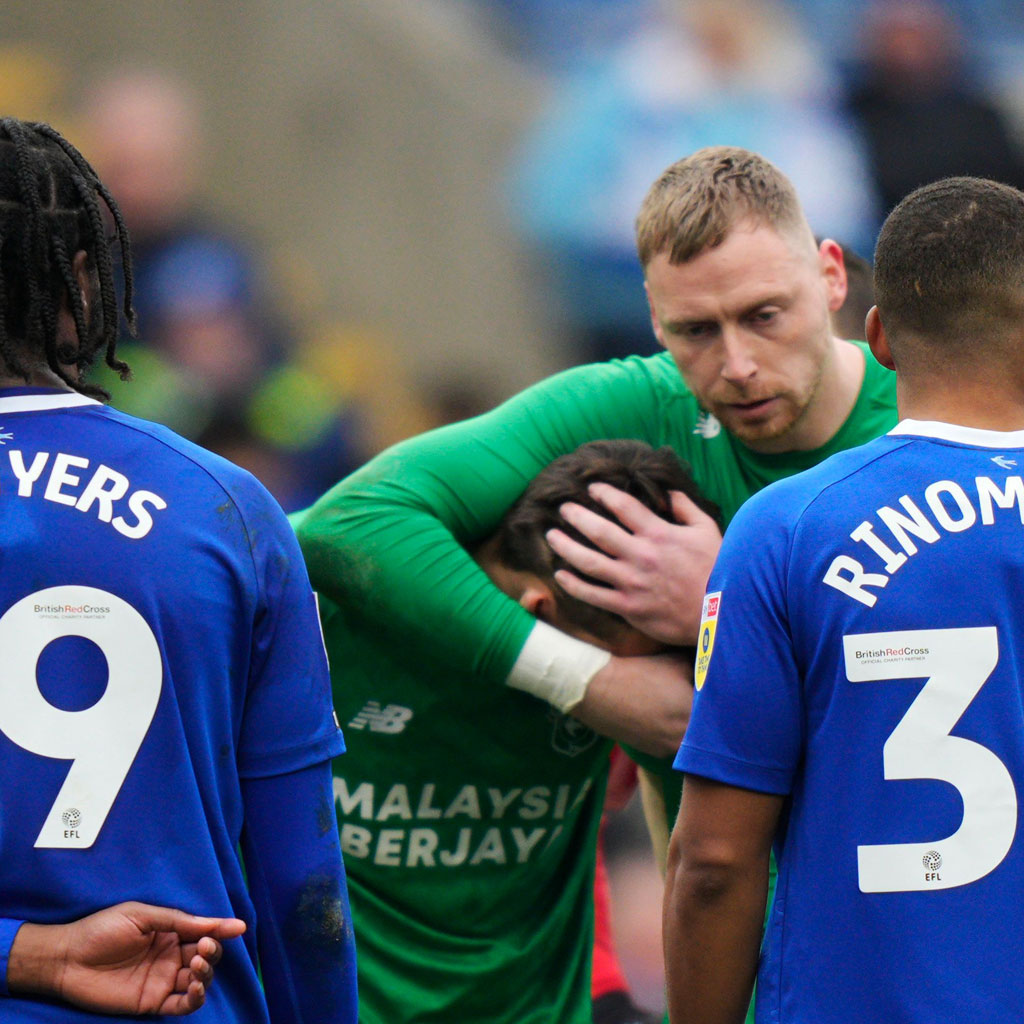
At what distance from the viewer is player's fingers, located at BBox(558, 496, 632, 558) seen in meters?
2.65

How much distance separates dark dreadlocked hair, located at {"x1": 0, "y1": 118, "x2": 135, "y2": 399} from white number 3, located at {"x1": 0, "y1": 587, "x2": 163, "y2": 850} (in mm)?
305

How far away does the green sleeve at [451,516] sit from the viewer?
8.71 feet

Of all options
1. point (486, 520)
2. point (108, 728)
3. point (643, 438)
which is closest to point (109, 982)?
point (108, 728)

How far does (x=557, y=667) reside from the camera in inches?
103

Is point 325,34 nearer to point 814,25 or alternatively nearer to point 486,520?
point 814,25

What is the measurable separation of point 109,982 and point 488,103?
711 centimetres

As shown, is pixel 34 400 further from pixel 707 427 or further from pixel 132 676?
pixel 707 427

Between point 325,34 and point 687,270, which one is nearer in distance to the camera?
point 687,270

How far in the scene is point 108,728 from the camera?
5.58ft

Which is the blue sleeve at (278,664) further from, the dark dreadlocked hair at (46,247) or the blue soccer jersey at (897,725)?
the blue soccer jersey at (897,725)

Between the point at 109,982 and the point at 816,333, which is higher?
the point at 816,333

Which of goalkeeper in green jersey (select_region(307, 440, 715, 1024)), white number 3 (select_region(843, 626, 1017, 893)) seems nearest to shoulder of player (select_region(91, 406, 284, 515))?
white number 3 (select_region(843, 626, 1017, 893))

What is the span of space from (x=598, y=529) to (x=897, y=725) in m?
0.97

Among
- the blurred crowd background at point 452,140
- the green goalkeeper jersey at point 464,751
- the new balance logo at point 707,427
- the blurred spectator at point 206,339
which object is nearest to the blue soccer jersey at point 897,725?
the green goalkeeper jersey at point 464,751
